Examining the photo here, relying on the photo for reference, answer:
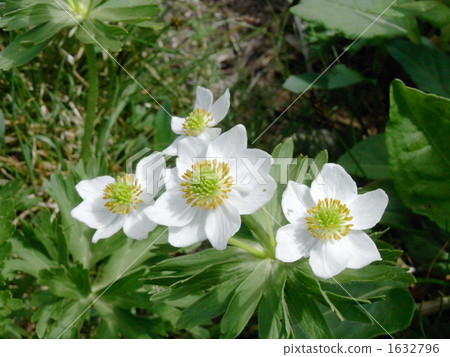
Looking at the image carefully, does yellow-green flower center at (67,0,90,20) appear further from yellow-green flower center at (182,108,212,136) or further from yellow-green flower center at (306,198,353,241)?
yellow-green flower center at (306,198,353,241)

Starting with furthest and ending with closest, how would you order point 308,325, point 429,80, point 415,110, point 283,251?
point 429,80 < point 415,110 < point 308,325 < point 283,251

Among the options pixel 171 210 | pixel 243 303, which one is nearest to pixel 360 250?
pixel 243 303

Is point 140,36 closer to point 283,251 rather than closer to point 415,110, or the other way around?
point 415,110

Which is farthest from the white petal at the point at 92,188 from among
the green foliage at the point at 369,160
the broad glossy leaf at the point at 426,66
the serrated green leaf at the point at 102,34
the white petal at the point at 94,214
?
the broad glossy leaf at the point at 426,66

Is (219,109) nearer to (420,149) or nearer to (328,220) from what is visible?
(328,220)

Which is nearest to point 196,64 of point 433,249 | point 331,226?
point 433,249
